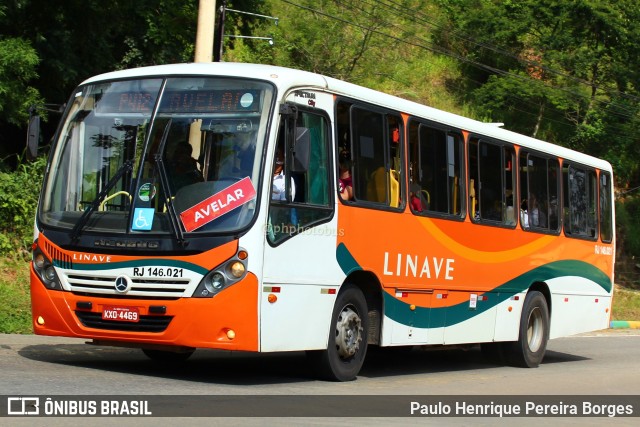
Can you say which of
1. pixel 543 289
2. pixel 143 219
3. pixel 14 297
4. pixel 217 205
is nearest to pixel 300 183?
pixel 217 205

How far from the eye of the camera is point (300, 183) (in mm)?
10773

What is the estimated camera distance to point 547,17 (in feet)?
136

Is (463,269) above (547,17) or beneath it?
beneath

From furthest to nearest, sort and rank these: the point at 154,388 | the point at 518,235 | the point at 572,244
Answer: the point at 572,244, the point at 518,235, the point at 154,388

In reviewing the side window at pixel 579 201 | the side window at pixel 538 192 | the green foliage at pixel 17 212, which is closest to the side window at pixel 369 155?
the side window at pixel 538 192

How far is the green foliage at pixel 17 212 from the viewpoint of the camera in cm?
1984

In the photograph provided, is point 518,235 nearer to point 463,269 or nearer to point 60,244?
point 463,269

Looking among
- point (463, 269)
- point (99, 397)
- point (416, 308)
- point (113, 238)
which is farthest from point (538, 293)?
point (99, 397)

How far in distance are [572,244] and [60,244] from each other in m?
9.16

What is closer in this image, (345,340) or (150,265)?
(150,265)

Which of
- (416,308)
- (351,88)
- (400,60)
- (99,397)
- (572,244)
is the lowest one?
(99,397)

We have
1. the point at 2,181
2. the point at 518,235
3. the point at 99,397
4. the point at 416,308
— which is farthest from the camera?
the point at 2,181

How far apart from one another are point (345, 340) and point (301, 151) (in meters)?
2.17

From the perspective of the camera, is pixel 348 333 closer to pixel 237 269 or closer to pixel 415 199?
pixel 237 269
